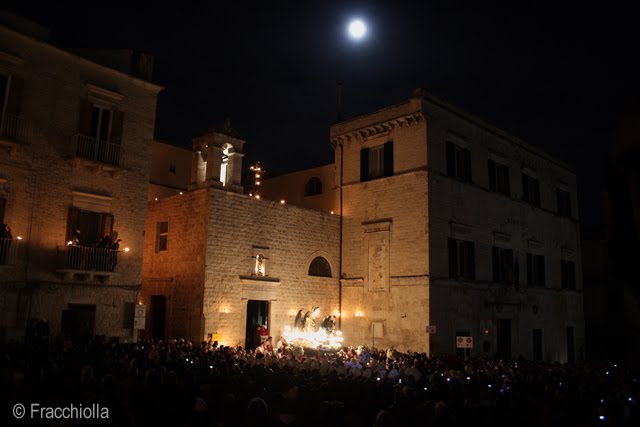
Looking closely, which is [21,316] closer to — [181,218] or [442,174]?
Answer: [181,218]

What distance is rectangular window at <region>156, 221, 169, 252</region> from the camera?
24016 millimetres

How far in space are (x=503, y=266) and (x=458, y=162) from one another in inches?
265

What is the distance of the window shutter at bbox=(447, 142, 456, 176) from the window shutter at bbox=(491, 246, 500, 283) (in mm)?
5307

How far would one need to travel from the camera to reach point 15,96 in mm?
17984

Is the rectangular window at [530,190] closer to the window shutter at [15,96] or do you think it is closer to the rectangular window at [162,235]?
the rectangular window at [162,235]

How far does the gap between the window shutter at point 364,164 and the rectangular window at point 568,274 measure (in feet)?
54.1

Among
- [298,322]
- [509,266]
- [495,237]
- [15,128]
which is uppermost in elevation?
[15,128]

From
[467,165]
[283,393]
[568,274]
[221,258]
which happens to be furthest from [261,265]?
[568,274]

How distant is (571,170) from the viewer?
38.4 metres

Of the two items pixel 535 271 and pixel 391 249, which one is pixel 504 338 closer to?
pixel 535 271

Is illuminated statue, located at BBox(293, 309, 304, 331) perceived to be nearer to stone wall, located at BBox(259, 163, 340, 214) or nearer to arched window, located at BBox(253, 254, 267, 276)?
arched window, located at BBox(253, 254, 267, 276)

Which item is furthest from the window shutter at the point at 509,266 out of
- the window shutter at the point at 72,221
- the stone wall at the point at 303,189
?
the window shutter at the point at 72,221

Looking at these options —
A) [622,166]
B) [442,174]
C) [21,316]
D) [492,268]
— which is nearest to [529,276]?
[492,268]

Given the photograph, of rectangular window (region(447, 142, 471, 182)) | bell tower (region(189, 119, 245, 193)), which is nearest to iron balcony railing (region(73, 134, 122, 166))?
bell tower (region(189, 119, 245, 193))
